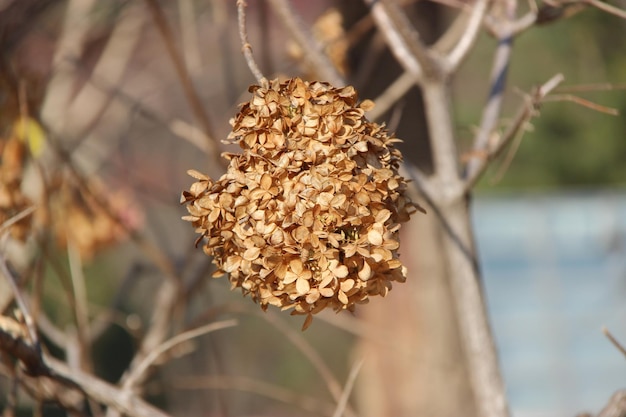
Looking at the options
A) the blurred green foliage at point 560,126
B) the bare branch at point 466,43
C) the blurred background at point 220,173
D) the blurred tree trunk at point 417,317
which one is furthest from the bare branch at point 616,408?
the blurred green foliage at point 560,126

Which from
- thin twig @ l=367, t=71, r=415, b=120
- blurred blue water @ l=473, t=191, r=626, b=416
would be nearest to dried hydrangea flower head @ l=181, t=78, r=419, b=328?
thin twig @ l=367, t=71, r=415, b=120

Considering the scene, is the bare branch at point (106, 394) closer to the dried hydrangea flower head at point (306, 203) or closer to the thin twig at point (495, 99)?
the dried hydrangea flower head at point (306, 203)

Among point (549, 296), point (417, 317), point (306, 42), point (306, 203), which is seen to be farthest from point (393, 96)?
point (549, 296)

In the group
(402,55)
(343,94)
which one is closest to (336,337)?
(402,55)

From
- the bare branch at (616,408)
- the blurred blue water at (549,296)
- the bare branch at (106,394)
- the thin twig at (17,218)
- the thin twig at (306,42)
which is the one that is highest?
the blurred blue water at (549,296)

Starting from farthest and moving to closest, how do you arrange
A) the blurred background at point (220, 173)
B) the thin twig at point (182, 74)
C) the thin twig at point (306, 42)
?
the blurred background at point (220, 173) → the thin twig at point (182, 74) → the thin twig at point (306, 42)

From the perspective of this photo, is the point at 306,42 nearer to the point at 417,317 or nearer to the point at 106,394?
the point at 106,394
